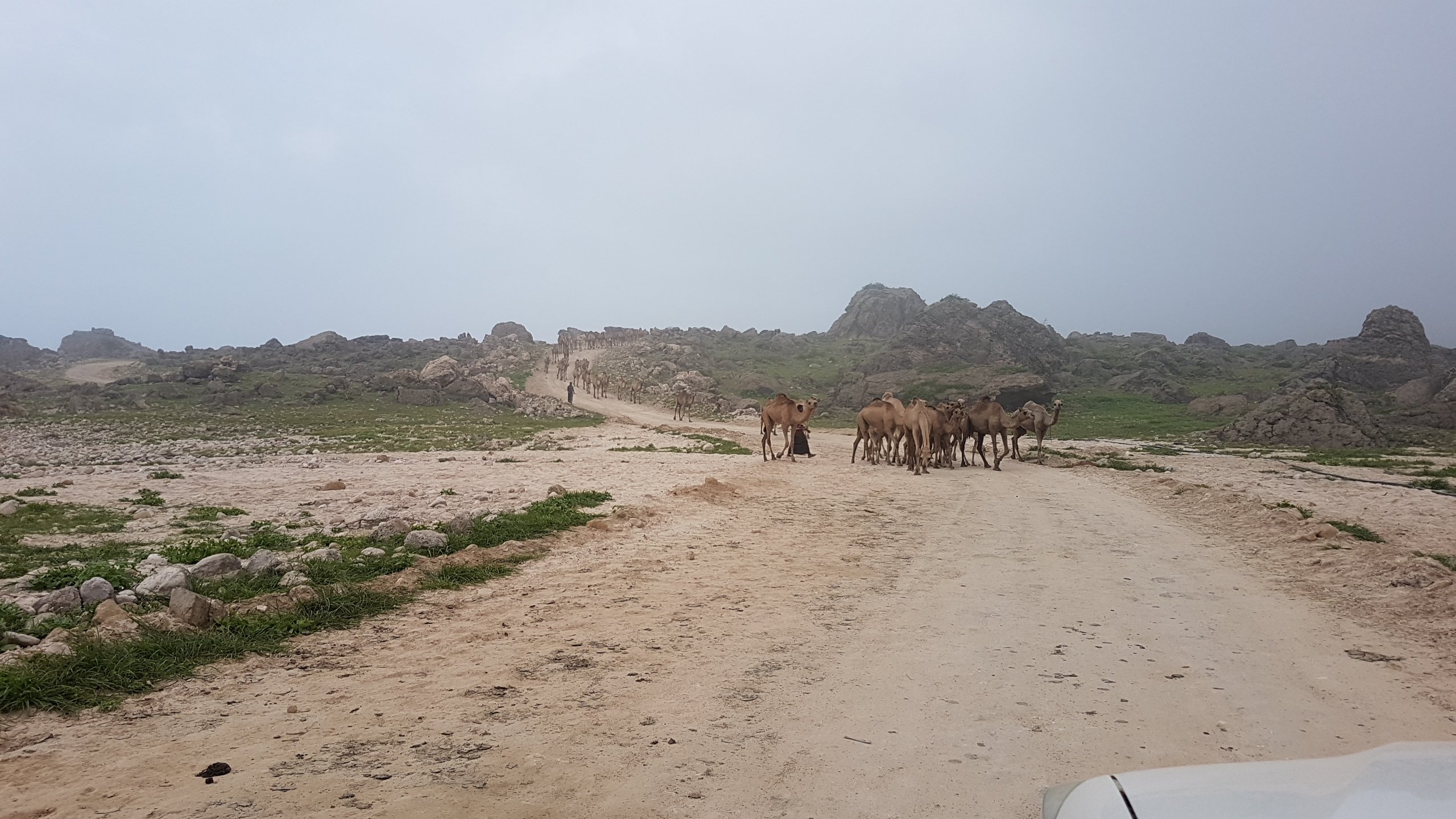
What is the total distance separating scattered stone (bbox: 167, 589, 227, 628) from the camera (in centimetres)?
568

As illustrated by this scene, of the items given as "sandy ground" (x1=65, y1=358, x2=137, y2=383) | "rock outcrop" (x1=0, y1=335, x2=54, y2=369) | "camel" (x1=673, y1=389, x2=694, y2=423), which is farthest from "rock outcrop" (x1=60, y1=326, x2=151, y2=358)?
"camel" (x1=673, y1=389, x2=694, y2=423)

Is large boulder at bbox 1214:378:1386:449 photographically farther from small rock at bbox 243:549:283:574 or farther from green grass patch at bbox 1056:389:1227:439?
small rock at bbox 243:549:283:574

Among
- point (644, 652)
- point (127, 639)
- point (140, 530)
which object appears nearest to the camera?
point (127, 639)

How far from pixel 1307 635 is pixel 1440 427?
31.3 metres

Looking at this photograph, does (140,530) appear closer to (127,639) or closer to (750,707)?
(127,639)

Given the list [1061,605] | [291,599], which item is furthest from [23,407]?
[1061,605]

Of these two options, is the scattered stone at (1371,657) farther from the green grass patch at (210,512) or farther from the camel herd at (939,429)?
the camel herd at (939,429)

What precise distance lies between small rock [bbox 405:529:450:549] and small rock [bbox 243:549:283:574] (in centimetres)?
142

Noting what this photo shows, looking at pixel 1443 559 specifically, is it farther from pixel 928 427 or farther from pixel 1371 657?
pixel 928 427

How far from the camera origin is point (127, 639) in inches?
207

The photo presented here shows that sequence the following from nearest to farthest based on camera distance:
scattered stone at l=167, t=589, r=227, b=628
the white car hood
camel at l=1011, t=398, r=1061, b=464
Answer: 1. the white car hood
2. scattered stone at l=167, t=589, r=227, b=628
3. camel at l=1011, t=398, r=1061, b=464

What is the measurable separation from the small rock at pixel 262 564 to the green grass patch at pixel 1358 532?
13.1 metres

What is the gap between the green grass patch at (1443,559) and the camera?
25.8 feet

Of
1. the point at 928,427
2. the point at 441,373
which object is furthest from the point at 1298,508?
the point at 441,373
